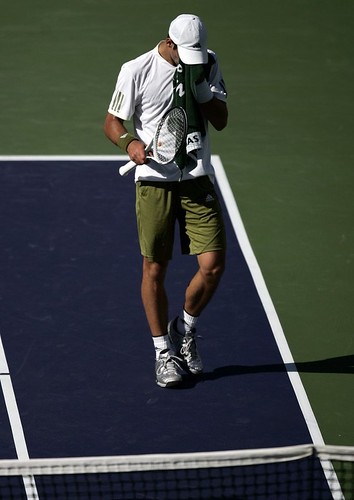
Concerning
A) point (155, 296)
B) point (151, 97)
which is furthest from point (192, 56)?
point (155, 296)

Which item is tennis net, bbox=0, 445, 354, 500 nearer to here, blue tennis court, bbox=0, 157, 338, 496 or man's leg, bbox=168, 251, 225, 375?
blue tennis court, bbox=0, 157, 338, 496

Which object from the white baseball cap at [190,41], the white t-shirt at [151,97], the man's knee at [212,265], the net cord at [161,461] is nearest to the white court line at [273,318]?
the man's knee at [212,265]

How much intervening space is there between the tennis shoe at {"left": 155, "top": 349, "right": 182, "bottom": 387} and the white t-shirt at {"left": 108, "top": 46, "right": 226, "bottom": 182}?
1308 mm

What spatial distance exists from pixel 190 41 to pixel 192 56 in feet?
0.33

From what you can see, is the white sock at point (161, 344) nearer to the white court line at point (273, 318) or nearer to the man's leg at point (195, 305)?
the man's leg at point (195, 305)

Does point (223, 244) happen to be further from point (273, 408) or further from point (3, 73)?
point (3, 73)

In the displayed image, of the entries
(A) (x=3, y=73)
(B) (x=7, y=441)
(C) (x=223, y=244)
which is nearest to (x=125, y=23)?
(A) (x=3, y=73)

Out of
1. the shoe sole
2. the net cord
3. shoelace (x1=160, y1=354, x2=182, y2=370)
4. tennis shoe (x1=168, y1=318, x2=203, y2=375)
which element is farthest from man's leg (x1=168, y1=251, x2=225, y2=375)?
the net cord

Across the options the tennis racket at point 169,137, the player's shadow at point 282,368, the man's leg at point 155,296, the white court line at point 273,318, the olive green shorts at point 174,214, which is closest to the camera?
the white court line at point 273,318

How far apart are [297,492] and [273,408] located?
1.12 metres

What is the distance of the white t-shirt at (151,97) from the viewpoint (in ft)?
26.5

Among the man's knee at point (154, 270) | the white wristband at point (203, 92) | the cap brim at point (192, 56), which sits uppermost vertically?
the cap brim at point (192, 56)

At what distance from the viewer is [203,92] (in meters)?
7.99

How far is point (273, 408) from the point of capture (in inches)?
326
